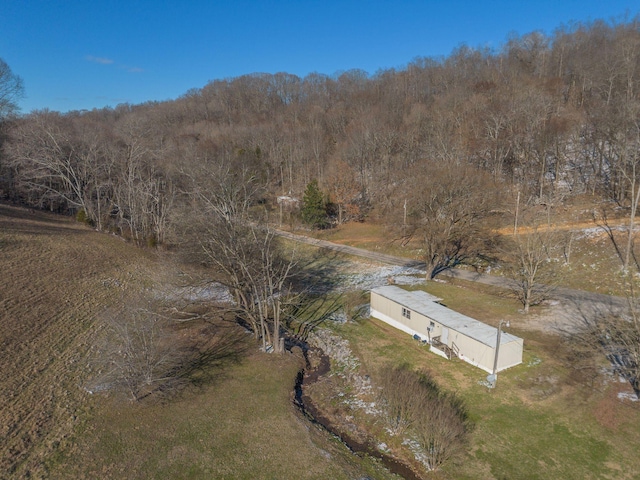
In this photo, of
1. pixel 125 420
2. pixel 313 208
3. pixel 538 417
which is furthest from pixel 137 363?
pixel 313 208

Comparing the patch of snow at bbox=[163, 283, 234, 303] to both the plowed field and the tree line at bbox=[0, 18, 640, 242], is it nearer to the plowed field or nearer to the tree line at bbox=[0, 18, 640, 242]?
the plowed field

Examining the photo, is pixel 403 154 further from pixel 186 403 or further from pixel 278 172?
pixel 186 403

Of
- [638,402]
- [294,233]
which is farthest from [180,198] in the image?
[638,402]

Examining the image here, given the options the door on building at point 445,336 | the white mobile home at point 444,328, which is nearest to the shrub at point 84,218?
the white mobile home at point 444,328

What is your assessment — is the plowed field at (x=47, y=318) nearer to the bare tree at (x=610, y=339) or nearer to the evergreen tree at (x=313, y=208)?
the evergreen tree at (x=313, y=208)

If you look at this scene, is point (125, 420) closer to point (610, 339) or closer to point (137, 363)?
point (137, 363)

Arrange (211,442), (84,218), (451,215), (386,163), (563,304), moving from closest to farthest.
Answer: (211,442) < (563,304) < (451,215) < (84,218) < (386,163)
